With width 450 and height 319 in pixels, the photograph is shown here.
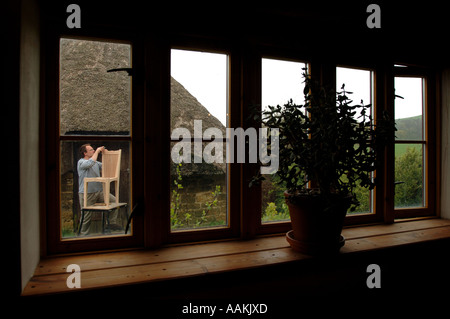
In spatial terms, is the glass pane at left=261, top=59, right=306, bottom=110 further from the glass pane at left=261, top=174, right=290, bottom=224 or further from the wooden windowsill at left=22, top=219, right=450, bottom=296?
the wooden windowsill at left=22, top=219, right=450, bottom=296

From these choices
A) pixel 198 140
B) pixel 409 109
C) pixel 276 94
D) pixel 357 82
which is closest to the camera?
pixel 198 140

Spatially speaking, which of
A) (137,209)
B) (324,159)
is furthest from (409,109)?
(137,209)

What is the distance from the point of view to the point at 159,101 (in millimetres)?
1851

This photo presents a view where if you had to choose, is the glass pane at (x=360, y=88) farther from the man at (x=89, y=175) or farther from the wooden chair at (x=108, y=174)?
the man at (x=89, y=175)

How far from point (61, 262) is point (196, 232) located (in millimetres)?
831

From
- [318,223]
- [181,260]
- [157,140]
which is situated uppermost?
[157,140]

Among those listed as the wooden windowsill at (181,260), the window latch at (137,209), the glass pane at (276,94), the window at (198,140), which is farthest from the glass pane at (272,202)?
the window latch at (137,209)

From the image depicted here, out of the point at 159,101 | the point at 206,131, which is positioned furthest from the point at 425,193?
the point at 159,101

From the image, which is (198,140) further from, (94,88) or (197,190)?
(94,88)

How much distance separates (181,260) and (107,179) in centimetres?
Answer: 70

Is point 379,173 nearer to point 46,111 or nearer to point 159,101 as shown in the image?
point 159,101

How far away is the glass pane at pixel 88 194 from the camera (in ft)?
5.71

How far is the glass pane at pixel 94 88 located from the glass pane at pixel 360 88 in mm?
1729

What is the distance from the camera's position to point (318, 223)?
5.83 ft
